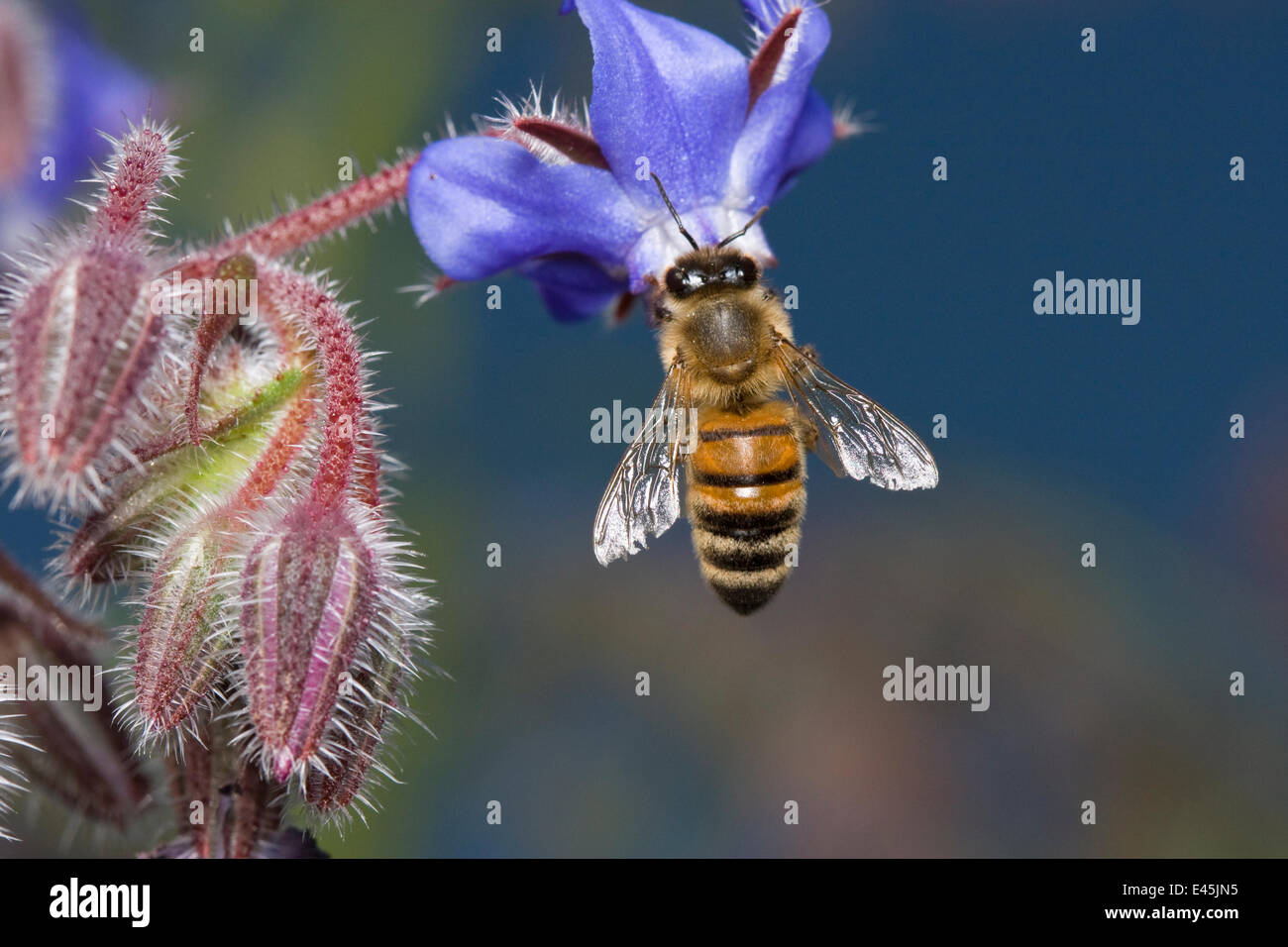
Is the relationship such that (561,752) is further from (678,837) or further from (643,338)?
(643,338)

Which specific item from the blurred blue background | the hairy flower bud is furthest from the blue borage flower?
the blurred blue background

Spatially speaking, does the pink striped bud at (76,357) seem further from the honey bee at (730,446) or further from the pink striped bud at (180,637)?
the honey bee at (730,446)

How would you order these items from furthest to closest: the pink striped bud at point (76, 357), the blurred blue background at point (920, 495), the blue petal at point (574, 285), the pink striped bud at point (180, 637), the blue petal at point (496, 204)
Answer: the blurred blue background at point (920, 495)
the blue petal at point (574, 285)
the blue petal at point (496, 204)
the pink striped bud at point (180, 637)
the pink striped bud at point (76, 357)

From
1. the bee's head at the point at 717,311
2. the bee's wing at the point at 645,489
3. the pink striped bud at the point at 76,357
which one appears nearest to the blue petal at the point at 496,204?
the bee's head at the point at 717,311

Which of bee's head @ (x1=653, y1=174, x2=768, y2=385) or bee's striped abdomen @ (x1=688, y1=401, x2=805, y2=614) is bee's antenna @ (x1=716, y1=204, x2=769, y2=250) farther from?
bee's striped abdomen @ (x1=688, y1=401, x2=805, y2=614)

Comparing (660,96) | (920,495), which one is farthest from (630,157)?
(920,495)

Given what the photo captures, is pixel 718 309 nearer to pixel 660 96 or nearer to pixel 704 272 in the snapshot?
pixel 704 272
